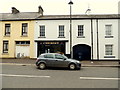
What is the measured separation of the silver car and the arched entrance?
7.77 metres

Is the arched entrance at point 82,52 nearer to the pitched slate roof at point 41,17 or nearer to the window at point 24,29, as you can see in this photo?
the pitched slate roof at point 41,17

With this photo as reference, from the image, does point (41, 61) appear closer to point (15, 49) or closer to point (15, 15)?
point (15, 49)

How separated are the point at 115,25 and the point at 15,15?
16385 millimetres

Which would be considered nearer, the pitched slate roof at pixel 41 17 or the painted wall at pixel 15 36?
the pitched slate roof at pixel 41 17

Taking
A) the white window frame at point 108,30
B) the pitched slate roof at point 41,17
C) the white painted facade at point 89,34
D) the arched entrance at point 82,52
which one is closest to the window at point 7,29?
the pitched slate roof at point 41,17

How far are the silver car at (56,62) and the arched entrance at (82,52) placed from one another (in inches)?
306

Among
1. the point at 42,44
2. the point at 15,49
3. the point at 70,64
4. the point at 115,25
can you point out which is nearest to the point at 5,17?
the point at 15,49

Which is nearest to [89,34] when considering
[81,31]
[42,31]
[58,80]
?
[81,31]

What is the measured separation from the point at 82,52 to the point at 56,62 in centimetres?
864

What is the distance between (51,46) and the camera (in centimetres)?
1958

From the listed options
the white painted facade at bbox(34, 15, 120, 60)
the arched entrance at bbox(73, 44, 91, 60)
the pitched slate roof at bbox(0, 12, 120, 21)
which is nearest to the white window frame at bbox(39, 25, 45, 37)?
the white painted facade at bbox(34, 15, 120, 60)

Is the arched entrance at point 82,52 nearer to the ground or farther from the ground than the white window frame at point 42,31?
nearer to the ground

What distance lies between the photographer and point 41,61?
1194 cm

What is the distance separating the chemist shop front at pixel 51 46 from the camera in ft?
63.7
